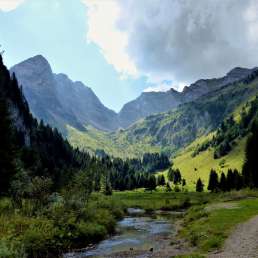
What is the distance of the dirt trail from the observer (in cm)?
3080

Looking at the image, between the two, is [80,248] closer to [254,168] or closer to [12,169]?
[12,169]

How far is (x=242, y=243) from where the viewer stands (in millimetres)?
35438

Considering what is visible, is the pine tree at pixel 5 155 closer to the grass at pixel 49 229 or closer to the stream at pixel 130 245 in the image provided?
the grass at pixel 49 229

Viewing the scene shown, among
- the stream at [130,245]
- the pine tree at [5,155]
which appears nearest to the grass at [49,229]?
the stream at [130,245]

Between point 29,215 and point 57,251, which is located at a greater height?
point 29,215

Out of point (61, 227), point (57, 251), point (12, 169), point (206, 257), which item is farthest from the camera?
point (12, 169)

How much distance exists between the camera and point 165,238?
5522cm

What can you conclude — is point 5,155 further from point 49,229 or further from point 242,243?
point 242,243

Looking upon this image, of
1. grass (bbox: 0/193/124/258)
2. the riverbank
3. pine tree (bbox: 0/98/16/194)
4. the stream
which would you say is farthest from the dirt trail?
pine tree (bbox: 0/98/16/194)

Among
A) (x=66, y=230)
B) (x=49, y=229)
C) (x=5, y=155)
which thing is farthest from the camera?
(x=5, y=155)

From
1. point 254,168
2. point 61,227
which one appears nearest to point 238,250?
point 61,227

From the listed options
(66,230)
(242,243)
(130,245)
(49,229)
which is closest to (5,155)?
(66,230)

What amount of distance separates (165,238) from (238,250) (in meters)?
23.6

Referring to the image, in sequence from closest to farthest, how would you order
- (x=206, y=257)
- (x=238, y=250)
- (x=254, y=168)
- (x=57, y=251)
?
(x=206, y=257) → (x=238, y=250) → (x=57, y=251) → (x=254, y=168)
